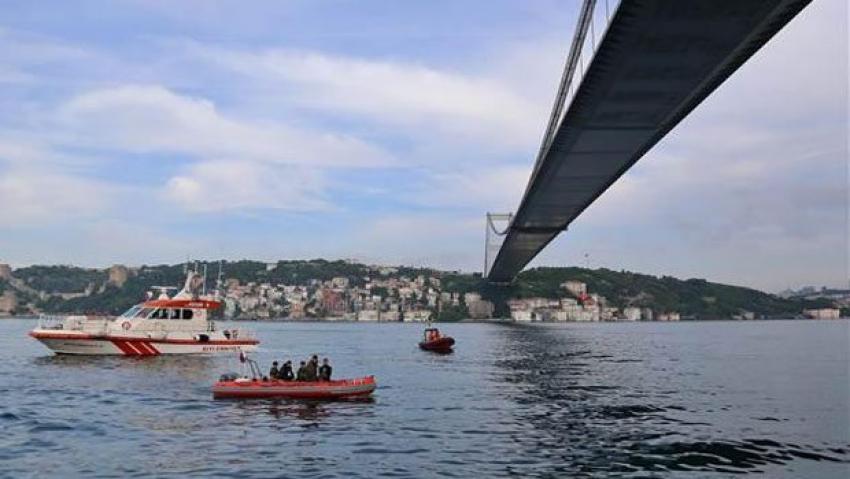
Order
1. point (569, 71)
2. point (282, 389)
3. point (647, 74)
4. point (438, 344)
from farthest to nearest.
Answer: point (438, 344)
point (569, 71)
point (647, 74)
point (282, 389)

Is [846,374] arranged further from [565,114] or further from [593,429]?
[593,429]

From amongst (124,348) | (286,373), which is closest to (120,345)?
(124,348)

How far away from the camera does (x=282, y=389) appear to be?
2998cm

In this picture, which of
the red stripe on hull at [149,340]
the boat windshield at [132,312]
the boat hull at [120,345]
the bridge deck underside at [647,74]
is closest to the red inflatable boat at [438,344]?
the bridge deck underside at [647,74]

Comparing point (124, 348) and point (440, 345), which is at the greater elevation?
Result: point (124, 348)

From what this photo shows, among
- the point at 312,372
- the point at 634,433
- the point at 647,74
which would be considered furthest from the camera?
the point at 647,74

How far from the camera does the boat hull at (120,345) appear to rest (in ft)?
152

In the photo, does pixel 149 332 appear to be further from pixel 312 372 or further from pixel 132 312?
pixel 312 372

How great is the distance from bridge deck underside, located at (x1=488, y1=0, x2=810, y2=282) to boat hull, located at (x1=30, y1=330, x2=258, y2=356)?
25.0 metres

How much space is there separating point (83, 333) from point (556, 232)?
57.2 m

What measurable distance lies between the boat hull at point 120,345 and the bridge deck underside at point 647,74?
2500cm

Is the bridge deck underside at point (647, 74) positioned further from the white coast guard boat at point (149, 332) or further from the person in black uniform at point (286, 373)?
the white coast guard boat at point (149, 332)

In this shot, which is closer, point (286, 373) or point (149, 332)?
point (286, 373)

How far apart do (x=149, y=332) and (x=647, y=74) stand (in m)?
→ 32.4
